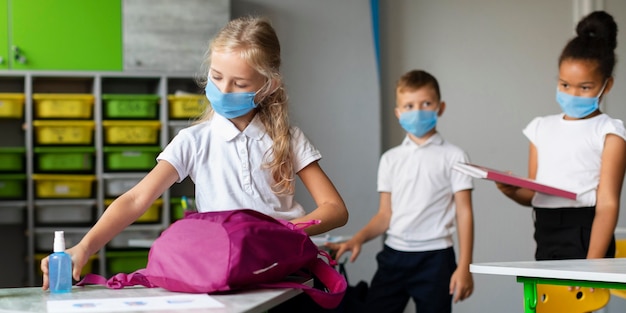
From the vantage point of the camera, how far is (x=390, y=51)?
4.96m

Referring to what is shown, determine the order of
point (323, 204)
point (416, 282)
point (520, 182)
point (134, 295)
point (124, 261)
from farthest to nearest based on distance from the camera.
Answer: point (124, 261), point (416, 282), point (520, 182), point (323, 204), point (134, 295)

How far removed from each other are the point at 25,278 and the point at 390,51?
2.36 m

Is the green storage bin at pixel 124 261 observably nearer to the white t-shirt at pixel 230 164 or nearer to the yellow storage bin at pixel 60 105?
the yellow storage bin at pixel 60 105

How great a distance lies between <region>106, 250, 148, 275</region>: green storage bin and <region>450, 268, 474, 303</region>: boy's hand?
2029 millimetres

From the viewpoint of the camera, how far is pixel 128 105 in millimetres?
4512

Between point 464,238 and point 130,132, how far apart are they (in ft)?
6.90

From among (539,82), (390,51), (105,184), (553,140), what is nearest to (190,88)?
(105,184)

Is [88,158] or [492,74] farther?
[492,74]

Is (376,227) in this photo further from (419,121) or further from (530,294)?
(530,294)

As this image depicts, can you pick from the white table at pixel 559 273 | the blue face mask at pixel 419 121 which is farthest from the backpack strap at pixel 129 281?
the blue face mask at pixel 419 121

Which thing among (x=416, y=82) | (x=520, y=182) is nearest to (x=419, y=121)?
(x=416, y=82)

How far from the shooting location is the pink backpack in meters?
1.47

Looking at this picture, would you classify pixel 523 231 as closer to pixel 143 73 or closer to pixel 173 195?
pixel 173 195

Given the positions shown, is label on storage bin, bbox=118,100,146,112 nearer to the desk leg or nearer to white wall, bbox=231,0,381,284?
white wall, bbox=231,0,381,284
